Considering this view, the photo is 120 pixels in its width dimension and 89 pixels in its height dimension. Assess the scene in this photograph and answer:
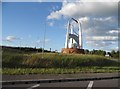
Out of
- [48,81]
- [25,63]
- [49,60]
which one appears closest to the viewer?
[48,81]

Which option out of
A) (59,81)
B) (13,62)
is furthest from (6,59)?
(59,81)

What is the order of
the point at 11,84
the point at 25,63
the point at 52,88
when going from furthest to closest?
the point at 25,63
the point at 11,84
the point at 52,88

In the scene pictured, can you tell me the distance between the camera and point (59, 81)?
18969 millimetres

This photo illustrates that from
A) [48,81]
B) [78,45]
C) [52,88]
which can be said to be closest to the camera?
[52,88]

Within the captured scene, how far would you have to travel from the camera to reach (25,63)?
4181cm

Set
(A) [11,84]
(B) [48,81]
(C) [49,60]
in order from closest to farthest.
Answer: (A) [11,84]
(B) [48,81]
(C) [49,60]

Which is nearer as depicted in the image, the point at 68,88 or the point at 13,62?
the point at 68,88

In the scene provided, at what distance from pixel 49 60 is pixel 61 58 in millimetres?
2842

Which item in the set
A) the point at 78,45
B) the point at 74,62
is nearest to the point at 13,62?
the point at 74,62

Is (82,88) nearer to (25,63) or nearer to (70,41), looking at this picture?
(25,63)

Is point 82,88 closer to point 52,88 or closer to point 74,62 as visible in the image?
point 52,88

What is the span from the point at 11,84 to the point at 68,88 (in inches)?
146

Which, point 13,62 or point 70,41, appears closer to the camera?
point 13,62

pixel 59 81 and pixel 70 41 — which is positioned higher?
pixel 70 41
